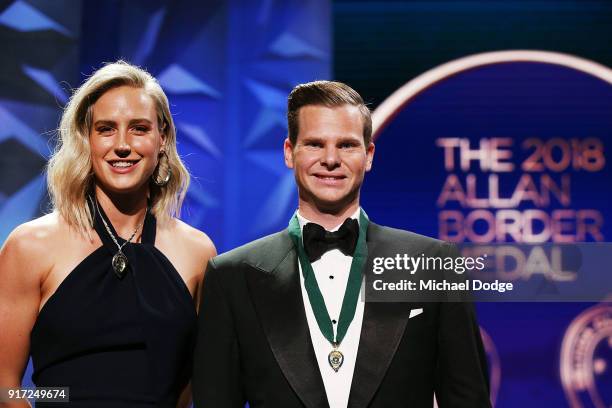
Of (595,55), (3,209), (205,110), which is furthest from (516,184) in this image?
(3,209)

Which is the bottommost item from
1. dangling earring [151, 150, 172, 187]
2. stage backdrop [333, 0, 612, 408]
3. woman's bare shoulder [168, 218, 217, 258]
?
woman's bare shoulder [168, 218, 217, 258]

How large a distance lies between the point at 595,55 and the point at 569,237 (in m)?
1.03

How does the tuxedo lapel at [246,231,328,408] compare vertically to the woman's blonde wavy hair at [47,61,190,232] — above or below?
below

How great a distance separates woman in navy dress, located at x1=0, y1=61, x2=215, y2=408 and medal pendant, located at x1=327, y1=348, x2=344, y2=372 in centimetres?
58

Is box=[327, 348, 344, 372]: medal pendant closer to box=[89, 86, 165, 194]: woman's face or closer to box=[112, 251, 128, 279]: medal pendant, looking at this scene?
box=[112, 251, 128, 279]: medal pendant

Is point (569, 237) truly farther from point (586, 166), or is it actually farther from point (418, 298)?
point (418, 298)

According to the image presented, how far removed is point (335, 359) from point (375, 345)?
0.40 feet

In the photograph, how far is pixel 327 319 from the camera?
2369mm

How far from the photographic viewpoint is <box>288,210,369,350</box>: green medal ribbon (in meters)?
2.36

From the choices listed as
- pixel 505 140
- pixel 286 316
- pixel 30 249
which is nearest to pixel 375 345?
pixel 286 316

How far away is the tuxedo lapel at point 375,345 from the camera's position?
90.2 inches

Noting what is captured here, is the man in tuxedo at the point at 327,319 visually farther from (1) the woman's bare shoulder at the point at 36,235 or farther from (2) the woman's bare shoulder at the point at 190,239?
(1) the woman's bare shoulder at the point at 36,235

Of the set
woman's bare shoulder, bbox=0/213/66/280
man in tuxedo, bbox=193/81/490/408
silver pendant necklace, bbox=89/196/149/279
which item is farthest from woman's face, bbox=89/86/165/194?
man in tuxedo, bbox=193/81/490/408

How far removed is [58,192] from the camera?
2711 millimetres
